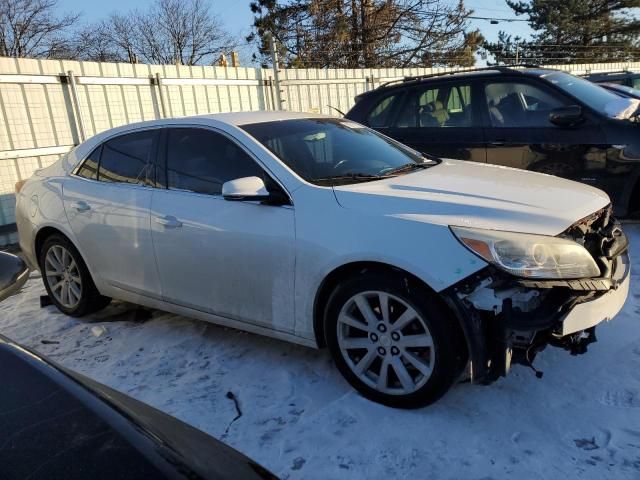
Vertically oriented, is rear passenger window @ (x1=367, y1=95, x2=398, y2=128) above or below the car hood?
above

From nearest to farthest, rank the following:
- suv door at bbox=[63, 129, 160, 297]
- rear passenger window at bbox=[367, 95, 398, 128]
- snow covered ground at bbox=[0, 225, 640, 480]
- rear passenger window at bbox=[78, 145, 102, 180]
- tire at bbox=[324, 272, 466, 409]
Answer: snow covered ground at bbox=[0, 225, 640, 480] < tire at bbox=[324, 272, 466, 409] < suv door at bbox=[63, 129, 160, 297] < rear passenger window at bbox=[78, 145, 102, 180] < rear passenger window at bbox=[367, 95, 398, 128]

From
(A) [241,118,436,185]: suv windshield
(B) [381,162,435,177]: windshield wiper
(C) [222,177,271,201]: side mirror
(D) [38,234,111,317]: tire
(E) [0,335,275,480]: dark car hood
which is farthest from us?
(D) [38,234,111,317]: tire

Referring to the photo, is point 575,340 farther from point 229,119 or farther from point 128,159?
point 128,159

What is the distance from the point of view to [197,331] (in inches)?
161

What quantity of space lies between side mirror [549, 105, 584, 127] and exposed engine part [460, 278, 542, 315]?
3.30 m

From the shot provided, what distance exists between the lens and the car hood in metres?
2.64

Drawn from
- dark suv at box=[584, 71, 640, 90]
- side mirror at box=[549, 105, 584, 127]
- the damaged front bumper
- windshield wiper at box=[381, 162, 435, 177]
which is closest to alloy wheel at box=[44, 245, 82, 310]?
windshield wiper at box=[381, 162, 435, 177]

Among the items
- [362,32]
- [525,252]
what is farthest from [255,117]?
[362,32]

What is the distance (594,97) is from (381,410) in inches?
168

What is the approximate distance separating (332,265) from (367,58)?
24.9m

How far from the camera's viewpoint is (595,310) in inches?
102

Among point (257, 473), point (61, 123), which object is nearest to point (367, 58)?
point (61, 123)

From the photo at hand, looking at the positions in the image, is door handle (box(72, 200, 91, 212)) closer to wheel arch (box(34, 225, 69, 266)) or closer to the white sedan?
the white sedan

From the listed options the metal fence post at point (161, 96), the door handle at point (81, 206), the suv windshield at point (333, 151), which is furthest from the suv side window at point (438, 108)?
the metal fence post at point (161, 96)
